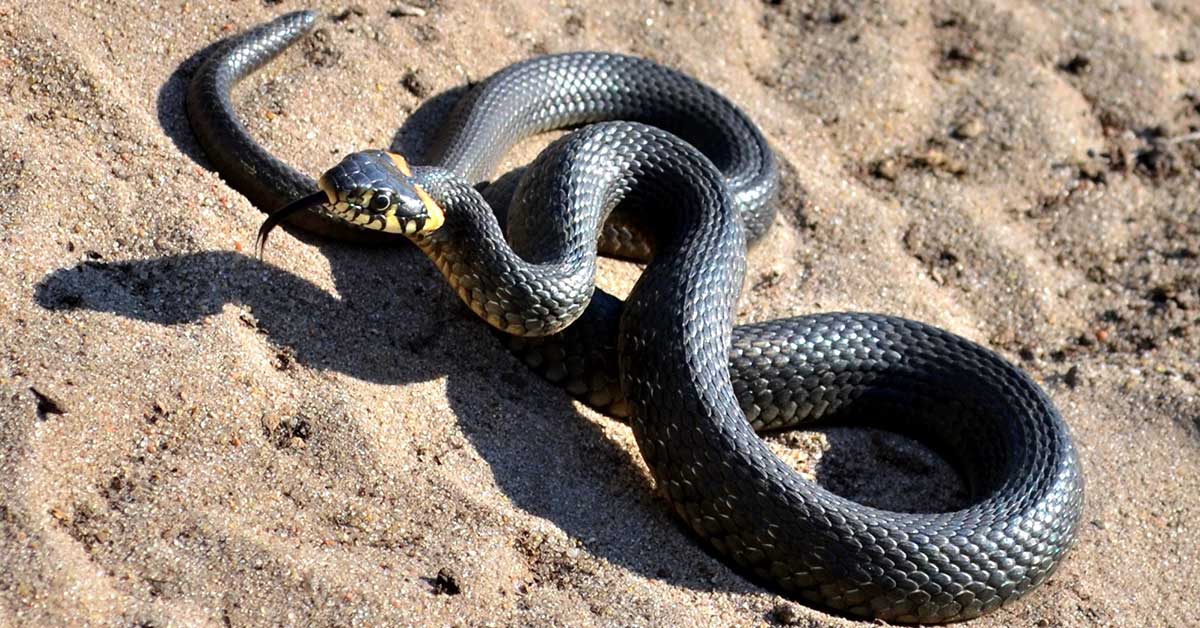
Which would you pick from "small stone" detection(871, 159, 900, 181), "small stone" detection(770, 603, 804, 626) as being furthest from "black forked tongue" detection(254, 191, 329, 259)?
"small stone" detection(871, 159, 900, 181)

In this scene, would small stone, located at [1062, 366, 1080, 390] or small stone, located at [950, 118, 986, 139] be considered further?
small stone, located at [950, 118, 986, 139]

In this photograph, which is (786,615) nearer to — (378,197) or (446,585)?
(446,585)

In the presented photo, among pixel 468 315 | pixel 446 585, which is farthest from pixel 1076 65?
pixel 446 585

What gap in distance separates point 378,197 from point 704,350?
Answer: 1766mm

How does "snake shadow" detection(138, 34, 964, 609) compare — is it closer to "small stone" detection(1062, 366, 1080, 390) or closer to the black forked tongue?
the black forked tongue

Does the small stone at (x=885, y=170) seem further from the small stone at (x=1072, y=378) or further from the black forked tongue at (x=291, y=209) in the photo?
the black forked tongue at (x=291, y=209)

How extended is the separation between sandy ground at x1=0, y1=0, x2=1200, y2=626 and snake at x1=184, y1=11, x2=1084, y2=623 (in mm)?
182

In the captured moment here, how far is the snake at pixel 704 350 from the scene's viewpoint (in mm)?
5781

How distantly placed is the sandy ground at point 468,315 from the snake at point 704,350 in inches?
7.2

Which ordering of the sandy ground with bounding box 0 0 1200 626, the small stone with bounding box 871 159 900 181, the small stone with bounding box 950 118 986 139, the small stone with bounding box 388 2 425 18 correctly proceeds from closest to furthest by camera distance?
1. the sandy ground with bounding box 0 0 1200 626
2. the small stone with bounding box 388 2 425 18
3. the small stone with bounding box 871 159 900 181
4. the small stone with bounding box 950 118 986 139

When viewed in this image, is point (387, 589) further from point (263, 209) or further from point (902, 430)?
point (902, 430)

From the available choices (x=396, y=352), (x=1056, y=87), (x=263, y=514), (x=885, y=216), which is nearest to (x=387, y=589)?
(x=263, y=514)

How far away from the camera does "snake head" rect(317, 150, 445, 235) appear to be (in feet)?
19.3

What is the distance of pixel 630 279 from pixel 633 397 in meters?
1.50
